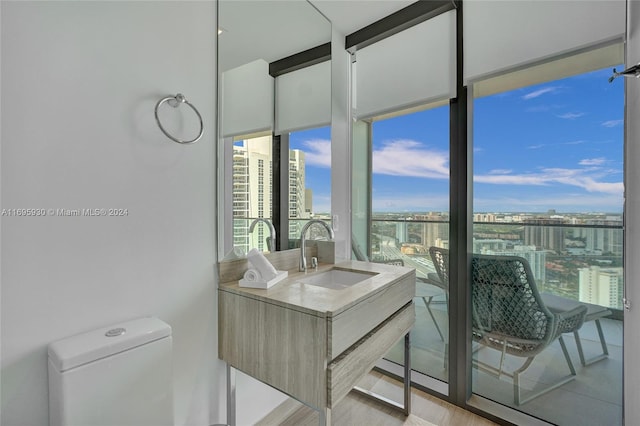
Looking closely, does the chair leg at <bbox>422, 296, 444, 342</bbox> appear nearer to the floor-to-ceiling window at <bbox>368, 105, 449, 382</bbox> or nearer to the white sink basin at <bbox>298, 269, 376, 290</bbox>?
the floor-to-ceiling window at <bbox>368, 105, 449, 382</bbox>

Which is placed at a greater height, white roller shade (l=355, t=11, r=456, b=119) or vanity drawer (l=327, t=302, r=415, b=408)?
white roller shade (l=355, t=11, r=456, b=119)

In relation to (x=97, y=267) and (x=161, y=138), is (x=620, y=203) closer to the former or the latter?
(x=161, y=138)

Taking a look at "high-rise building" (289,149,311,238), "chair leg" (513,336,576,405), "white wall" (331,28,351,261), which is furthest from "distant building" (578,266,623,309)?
"high-rise building" (289,149,311,238)

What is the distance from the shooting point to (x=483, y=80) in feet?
5.80

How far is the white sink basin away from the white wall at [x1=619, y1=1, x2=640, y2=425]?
1.11 m

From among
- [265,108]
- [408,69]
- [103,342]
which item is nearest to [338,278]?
[265,108]

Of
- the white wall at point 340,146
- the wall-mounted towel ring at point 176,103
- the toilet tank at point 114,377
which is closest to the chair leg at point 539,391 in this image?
the white wall at point 340,146

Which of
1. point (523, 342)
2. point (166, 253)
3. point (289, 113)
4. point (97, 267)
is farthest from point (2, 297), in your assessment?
point (523, 342)

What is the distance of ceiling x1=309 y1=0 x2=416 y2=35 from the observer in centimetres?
191

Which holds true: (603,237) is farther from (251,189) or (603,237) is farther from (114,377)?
(114,377)

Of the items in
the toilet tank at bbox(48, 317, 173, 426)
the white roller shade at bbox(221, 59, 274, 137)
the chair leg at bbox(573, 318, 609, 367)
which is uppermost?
the white roller shade at bbox(221, 59, 274, 137)

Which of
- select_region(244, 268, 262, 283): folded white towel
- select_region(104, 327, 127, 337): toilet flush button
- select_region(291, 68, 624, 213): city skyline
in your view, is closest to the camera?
select_region(104, 327, 127, 337): toilet flush button

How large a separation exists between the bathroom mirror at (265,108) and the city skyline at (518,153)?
173mm

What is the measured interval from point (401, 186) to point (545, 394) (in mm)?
1497
